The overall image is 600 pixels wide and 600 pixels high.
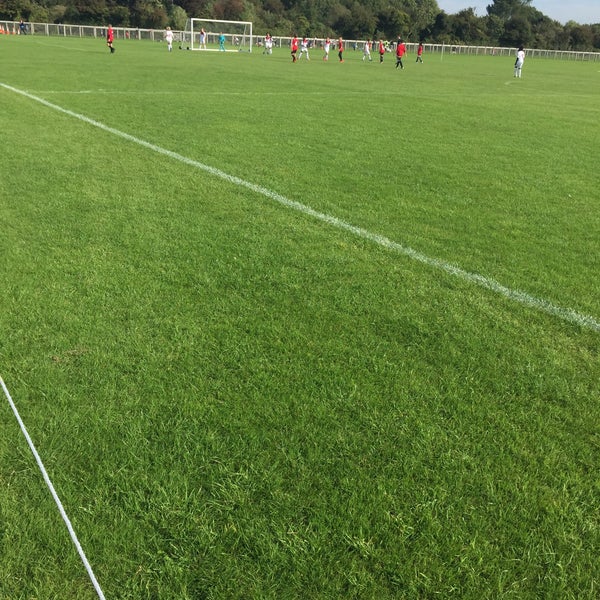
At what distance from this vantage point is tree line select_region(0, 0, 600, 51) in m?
80.7

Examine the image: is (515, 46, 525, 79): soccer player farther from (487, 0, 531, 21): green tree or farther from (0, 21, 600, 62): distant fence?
(487, 0, 531, 21): green tree

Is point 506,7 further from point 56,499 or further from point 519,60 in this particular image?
point 56,499

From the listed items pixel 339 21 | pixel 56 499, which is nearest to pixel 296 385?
pixel 56 499

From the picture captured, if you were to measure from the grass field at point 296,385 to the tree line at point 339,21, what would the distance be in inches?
3302

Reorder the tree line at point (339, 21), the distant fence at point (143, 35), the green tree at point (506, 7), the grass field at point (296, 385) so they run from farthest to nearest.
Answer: the green tree at point (506, 7), the tree line at point (339, 21), the distant fence at point (143, 35), the grass field at point (296, 385)

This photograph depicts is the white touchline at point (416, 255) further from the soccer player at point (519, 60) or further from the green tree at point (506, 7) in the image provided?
the green tree at point (506, 7)

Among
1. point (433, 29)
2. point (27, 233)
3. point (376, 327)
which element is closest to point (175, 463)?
point (376, 327)

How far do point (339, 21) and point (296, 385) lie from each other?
110m

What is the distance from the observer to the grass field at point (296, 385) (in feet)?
6.86

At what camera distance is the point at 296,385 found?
3080 millimetres

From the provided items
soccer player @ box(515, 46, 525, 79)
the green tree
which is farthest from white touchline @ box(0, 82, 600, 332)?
the green tree

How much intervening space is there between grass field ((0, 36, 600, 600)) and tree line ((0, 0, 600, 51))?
83.9 m

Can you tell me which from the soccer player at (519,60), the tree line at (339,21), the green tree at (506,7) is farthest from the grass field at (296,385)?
the green tree at (506,7)

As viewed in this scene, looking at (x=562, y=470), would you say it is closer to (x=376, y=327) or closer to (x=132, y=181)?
(x=376, y=327)
